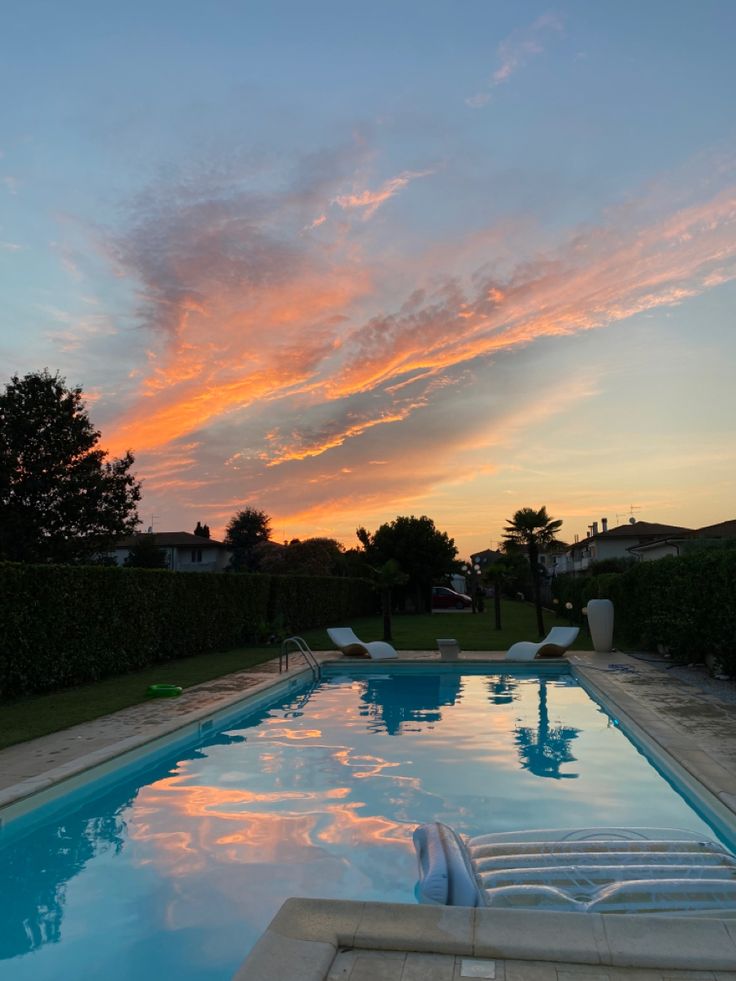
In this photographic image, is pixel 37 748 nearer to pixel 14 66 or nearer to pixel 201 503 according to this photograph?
pixel 14 66

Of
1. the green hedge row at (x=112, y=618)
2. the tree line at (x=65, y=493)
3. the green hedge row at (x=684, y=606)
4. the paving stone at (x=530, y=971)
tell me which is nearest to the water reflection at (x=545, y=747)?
the green hedge row at (x=684, y=606)

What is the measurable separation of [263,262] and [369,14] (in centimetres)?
548

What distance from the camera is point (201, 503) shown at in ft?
106

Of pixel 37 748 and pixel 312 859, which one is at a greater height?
pixel 37 748

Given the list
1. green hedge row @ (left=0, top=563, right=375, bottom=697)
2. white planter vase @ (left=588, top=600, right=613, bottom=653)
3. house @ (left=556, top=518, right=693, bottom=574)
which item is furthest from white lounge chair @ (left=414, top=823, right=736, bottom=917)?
house @ (left=556, top=518, right=693, bottom=574)

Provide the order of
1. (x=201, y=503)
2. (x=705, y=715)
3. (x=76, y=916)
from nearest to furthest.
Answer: (x=76, y=916), (x=705, y=715), (x=201, y=503)

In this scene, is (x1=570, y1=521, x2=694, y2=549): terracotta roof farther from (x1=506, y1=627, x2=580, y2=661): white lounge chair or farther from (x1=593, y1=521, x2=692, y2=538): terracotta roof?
(x1=506, y1=627, x2=580, y2=661): white lounge chair

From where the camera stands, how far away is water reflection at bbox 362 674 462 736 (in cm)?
1161

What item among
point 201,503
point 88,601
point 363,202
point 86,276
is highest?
point 363,202

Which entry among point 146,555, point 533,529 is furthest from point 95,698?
point 146,555

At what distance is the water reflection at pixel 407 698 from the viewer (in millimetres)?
11609

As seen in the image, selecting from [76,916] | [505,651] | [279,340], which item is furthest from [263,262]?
[76,916]

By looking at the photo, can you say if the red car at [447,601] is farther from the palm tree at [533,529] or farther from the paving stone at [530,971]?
the paving stone at [530,971]

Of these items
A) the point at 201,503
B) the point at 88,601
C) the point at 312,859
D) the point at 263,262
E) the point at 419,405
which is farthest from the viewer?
the point at 201,503
